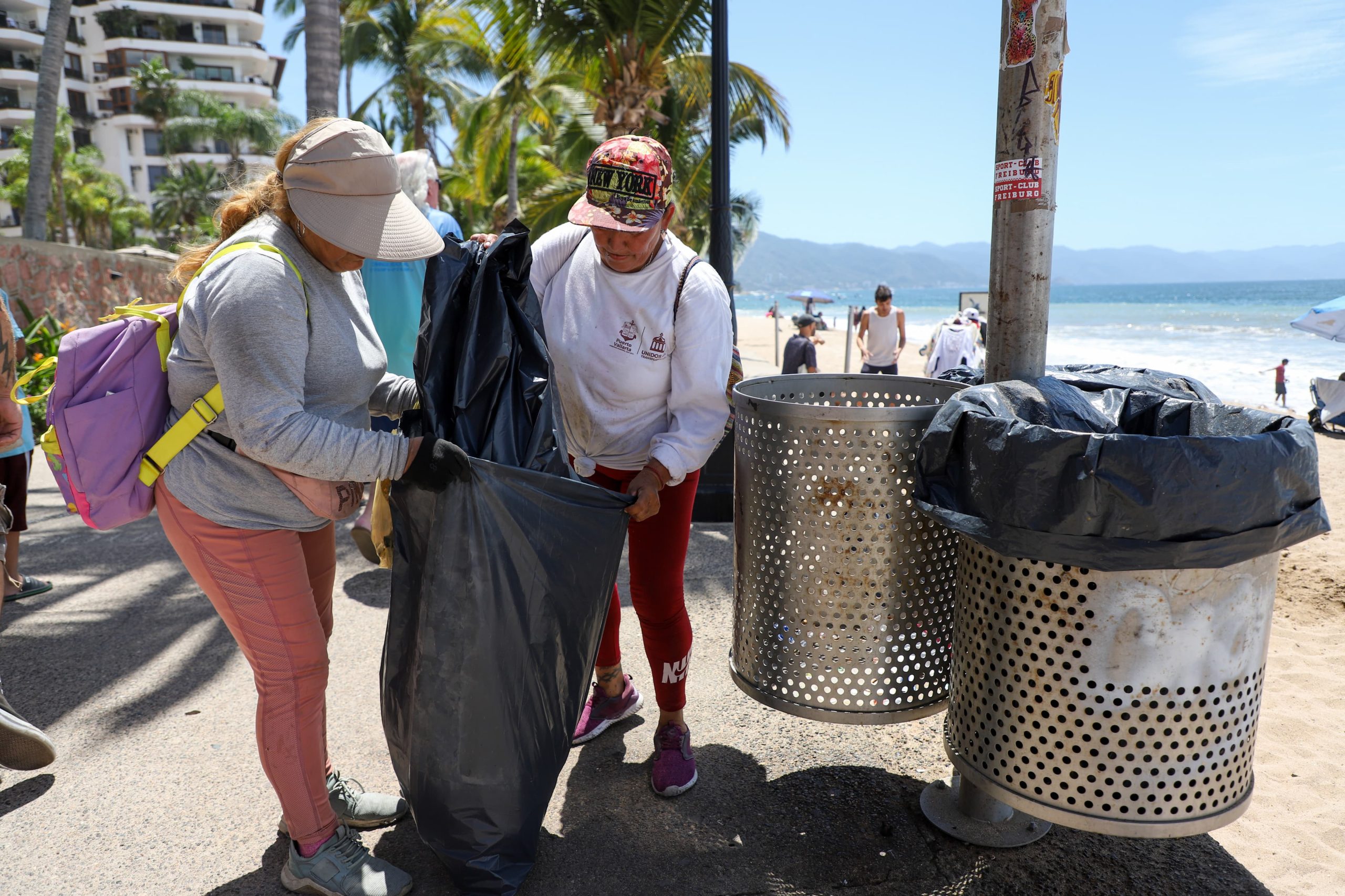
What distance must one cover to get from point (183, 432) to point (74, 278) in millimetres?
12041

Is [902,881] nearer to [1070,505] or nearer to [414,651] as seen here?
[1070,505]

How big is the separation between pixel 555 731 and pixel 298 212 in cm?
137

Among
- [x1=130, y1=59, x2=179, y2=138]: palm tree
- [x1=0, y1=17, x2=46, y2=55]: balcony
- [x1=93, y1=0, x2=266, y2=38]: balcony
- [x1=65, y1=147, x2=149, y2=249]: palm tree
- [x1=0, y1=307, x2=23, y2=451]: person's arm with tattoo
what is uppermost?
[x1=93, y1=0, x2=266, y2=38]: balcony

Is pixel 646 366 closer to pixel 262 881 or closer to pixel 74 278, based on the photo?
pixel 262 881

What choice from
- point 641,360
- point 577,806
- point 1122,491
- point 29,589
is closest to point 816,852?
point 577,806

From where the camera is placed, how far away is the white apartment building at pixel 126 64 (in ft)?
190

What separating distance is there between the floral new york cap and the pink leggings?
1119 mm

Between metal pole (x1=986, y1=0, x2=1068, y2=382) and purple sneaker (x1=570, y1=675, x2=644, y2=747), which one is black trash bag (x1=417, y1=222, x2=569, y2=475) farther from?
metal pole (x1=986, y1=0, x2=1068, y2=382)

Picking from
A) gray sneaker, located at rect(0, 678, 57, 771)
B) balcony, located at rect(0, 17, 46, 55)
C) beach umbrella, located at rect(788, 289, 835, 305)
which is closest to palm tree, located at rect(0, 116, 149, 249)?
balcony, located at rect(0, 17, 46, 55)

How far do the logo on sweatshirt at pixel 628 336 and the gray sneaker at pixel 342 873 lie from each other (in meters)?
1.46

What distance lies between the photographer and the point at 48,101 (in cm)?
1080

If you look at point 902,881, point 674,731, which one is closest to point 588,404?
point 674,731

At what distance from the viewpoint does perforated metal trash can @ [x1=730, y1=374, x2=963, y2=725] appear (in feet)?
7.07

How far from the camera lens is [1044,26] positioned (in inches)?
84.1
